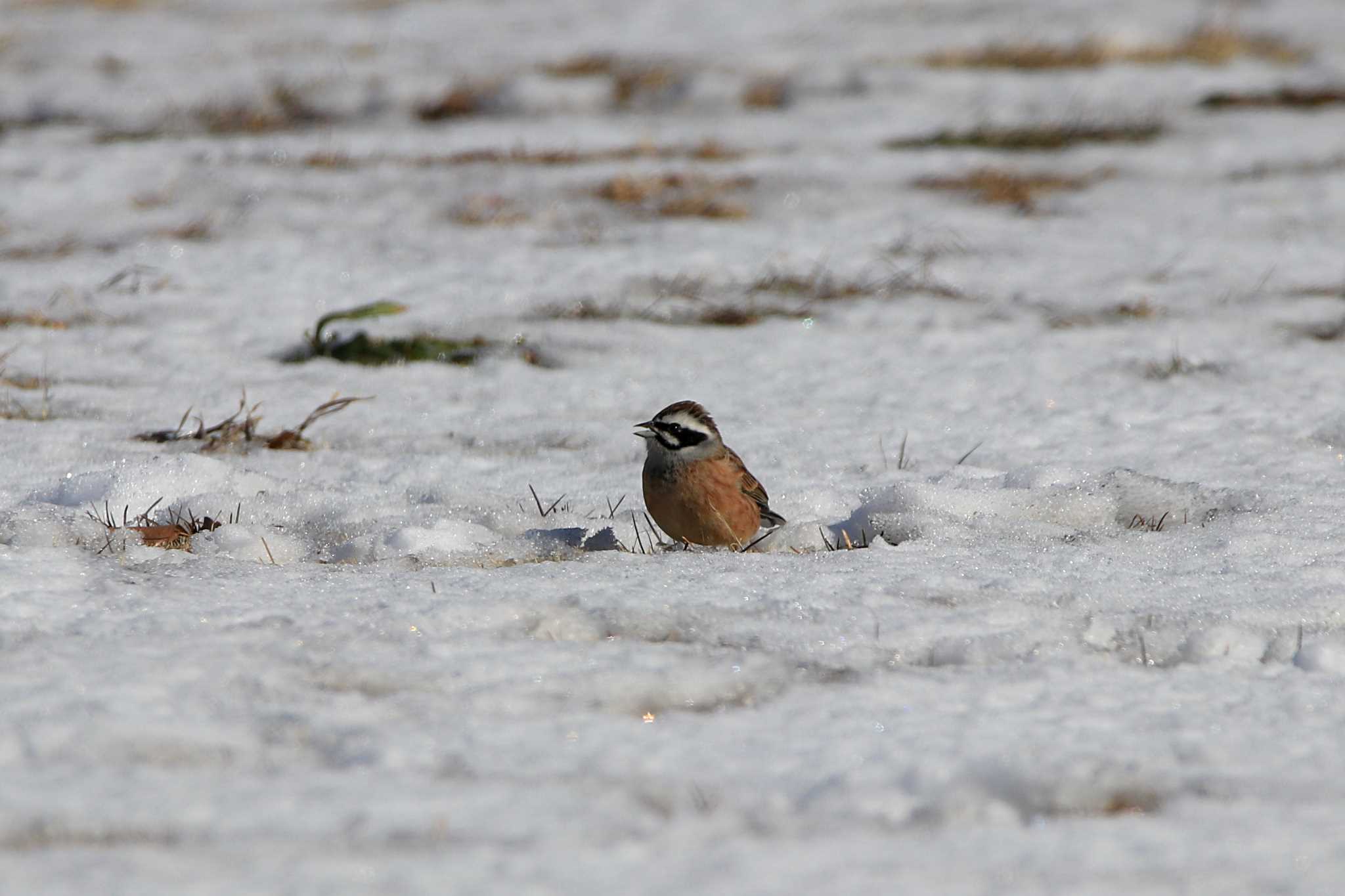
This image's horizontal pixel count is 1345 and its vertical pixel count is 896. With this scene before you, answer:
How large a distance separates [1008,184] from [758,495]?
23.4 ft

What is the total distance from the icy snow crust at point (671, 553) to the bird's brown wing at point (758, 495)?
4.6 inches

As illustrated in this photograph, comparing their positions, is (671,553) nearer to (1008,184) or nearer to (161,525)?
(161,525)

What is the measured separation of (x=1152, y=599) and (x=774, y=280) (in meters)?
5.43

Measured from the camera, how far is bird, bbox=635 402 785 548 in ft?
18.5

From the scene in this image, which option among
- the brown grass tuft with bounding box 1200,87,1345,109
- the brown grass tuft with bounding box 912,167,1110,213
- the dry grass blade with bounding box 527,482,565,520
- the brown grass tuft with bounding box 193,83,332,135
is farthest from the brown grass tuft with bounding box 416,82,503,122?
the dry grass blade with bounding box 527,482,565,520

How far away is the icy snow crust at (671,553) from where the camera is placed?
3.10 meters

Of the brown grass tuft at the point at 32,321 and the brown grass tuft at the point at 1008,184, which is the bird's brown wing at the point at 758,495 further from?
the brown grass tuft at the point at 1008,184

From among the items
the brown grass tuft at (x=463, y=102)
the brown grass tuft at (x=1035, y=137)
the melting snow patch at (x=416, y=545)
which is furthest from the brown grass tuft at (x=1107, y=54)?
the melting snow patch at (x=416, y=545)

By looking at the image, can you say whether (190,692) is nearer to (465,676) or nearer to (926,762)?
(465,676)

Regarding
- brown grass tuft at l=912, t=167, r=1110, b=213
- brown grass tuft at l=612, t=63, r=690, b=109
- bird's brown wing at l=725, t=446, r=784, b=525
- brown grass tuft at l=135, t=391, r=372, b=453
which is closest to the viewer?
bird's brown wing at l=725, t=446, r=784, b=525

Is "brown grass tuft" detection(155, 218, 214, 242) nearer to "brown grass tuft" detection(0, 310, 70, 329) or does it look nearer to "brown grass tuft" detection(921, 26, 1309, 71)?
"brown grass tuft" detection(0, 310, 70, 329)

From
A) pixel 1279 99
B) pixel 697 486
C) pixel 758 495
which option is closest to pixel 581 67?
pixel 1279 99

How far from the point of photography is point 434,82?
15016mm

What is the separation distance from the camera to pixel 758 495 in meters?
6.02
